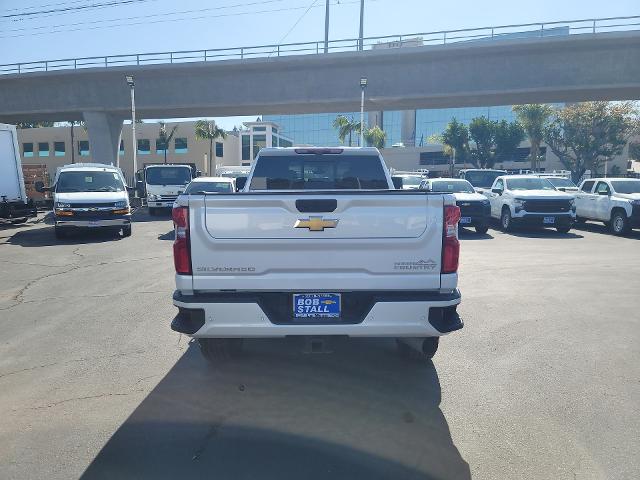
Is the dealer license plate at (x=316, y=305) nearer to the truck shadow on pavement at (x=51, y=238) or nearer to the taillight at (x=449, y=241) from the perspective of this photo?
the taillight at (x=449, y=241)

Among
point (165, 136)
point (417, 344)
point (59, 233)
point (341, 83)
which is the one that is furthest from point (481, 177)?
point (165, 136)

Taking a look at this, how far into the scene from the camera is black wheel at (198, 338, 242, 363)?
15.4 feet

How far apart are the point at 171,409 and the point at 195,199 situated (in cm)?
163

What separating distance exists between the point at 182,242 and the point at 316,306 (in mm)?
1139

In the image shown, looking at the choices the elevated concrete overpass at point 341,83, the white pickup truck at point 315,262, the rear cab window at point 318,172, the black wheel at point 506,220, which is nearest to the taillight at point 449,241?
the white pickup truck at point 315,262

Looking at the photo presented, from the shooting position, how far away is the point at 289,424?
367 cm

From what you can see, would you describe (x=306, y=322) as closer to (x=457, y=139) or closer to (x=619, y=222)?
(x=619, y=222)

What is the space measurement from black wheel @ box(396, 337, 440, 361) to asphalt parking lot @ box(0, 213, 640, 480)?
0.13 metres

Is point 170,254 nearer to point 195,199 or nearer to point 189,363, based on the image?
point 189,363

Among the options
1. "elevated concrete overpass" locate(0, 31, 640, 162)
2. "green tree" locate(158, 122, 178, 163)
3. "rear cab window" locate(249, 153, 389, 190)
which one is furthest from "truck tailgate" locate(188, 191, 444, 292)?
"green tree" locate(158, 122, 178, 163)

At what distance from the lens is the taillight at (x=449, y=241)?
392 centimetres

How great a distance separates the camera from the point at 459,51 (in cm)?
2547

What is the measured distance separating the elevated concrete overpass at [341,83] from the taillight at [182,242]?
80.7ft

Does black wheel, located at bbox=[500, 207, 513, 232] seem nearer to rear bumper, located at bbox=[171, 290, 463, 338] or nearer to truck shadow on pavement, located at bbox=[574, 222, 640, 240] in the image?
truck shadow on pavement, located at bbox=[574, 222, 640, 240]
